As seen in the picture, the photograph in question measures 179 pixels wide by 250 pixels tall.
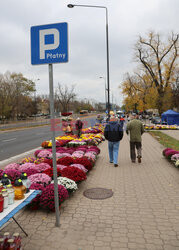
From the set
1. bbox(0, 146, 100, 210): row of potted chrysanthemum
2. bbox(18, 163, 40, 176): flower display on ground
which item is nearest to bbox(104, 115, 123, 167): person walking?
bbox(0, 146, 100, 210): row of potted chrysanthemum

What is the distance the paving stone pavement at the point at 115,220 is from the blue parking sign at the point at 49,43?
104 inches

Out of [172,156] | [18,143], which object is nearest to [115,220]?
[172,156]

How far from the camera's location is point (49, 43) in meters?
3.13

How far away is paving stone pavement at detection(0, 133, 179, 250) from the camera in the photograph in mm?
2930

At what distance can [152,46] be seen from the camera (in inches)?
1475

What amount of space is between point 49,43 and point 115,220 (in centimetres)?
311

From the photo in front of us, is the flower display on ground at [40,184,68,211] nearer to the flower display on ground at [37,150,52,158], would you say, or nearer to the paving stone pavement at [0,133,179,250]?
the paving stone pavement at [0,133,179,250]

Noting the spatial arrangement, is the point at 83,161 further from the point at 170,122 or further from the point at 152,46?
the point at 152,46

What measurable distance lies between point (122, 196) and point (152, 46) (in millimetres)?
37981

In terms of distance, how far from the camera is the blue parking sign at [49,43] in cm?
308

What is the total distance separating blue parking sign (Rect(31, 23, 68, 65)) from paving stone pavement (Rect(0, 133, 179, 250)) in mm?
2635

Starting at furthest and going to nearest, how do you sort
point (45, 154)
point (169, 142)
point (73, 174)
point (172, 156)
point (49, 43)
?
point (169, 142)
point (45, 154)
point (172, 156)
point (73, 174)
point (49, 43)

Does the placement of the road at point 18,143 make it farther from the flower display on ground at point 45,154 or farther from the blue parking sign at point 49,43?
the blue parking sign at point 49,43

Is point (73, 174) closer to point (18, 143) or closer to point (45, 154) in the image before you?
point (45, 154)
